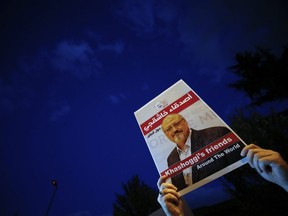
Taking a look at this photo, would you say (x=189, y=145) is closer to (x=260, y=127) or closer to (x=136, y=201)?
(x=260, y=127)

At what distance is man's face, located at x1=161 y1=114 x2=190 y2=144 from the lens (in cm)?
237

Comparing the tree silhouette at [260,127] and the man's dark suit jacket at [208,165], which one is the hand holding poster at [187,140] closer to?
A: the man's dark suit jacket at [208,165]

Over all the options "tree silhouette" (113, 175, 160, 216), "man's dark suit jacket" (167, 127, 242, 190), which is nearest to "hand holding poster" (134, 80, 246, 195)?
"man's dark suit jacket" (167, 127, 242, 190)

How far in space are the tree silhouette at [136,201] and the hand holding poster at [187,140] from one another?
20.2 meters

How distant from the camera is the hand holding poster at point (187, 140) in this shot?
2014 millimetres

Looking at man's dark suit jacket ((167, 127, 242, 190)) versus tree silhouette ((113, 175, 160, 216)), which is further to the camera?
tree silhouette ((113, 175, 160, 216))

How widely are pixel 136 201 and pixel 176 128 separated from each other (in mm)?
21366

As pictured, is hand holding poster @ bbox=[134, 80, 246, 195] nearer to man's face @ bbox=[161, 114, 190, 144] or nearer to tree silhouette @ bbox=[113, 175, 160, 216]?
man's face @ bbox=[161, 114, 190, 144]

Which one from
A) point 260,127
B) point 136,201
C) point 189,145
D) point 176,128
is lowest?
point 189,145

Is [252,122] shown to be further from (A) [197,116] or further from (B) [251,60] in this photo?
(A) [197,116]

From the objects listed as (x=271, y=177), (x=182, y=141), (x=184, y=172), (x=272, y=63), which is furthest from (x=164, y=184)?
(x=272, y=63)

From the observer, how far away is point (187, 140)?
2.32m

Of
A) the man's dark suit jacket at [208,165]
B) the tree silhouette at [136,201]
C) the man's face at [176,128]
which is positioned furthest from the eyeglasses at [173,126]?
the tree silhouette at [136,201]

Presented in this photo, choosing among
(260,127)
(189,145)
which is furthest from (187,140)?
(260,127)
